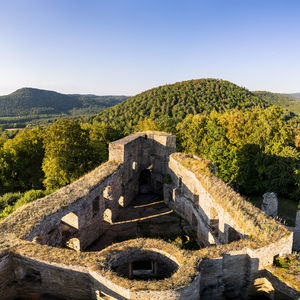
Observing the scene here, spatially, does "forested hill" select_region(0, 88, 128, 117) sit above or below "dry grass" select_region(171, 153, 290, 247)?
above

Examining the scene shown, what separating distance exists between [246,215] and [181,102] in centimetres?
6684

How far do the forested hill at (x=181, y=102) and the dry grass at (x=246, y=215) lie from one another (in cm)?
4825

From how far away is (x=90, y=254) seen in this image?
8.74 m

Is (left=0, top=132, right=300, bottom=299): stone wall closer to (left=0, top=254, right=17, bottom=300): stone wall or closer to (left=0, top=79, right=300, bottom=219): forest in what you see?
(left=0, top=254, right=17, bottom=300): stone wall

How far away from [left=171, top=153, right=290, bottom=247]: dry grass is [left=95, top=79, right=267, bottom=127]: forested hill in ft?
158

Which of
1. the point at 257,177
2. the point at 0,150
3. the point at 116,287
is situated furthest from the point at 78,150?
the point at 257,177

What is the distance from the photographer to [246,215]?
1074 cm

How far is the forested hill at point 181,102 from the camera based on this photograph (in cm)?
6825

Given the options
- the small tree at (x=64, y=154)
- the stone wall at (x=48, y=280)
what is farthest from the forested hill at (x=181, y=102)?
the stone wall at (x=48, y=280)

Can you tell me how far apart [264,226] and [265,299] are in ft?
9.78

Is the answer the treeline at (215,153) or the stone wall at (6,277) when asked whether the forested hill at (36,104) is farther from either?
the stone wall at (6,277)

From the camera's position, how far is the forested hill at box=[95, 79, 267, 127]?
2687 inches

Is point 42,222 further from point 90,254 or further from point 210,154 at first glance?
point 210,154

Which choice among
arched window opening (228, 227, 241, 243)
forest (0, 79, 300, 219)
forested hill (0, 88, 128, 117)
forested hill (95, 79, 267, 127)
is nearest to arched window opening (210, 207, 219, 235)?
arched window opening (228, 227, 241, 243)
